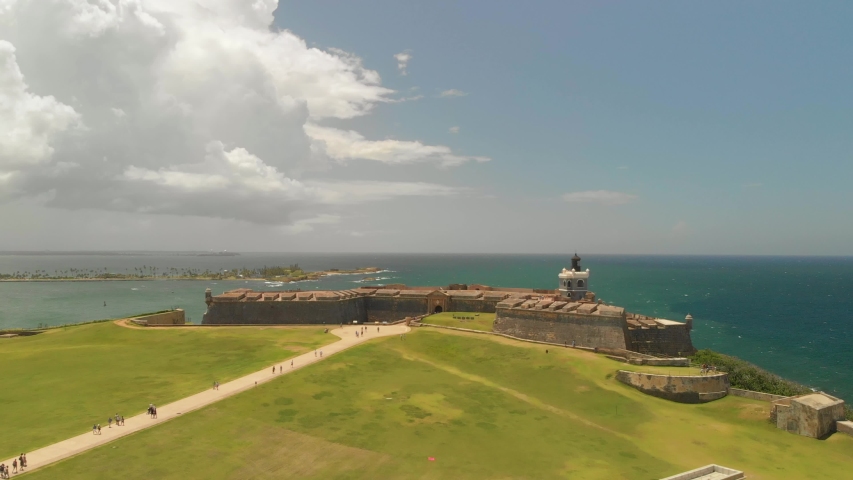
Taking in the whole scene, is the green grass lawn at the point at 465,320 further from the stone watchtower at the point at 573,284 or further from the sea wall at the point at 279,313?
the sea wall at the point at 279,313

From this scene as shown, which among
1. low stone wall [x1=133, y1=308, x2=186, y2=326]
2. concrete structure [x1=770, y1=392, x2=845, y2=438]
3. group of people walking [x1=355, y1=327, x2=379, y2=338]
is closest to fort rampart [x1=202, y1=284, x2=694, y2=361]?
low stone wall [x1=133, y1=308, x2=186, y2=326]

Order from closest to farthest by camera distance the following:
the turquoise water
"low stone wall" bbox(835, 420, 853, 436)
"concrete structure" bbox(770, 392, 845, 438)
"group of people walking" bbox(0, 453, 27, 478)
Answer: "group of people walking" bbox(0, 453, 27, 478) → "concrete structure" bbox(770, 392, 845, 438) → "low stone wall" bbox(835, 420, 853, 436) → the turquoise water

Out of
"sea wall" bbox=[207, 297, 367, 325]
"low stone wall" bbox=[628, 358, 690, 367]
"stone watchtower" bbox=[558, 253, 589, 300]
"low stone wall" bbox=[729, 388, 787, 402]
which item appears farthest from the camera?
"stone watchtower" bbox=[558, 253, 589, 300]

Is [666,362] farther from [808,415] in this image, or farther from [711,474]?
[711,474]

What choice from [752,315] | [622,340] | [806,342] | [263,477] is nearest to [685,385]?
[622,340]

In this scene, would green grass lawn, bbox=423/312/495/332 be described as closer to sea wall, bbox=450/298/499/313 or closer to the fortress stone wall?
sea wall, bbox=450/298/499/313

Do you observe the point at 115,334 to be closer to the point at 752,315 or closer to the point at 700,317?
the point at 700,317
